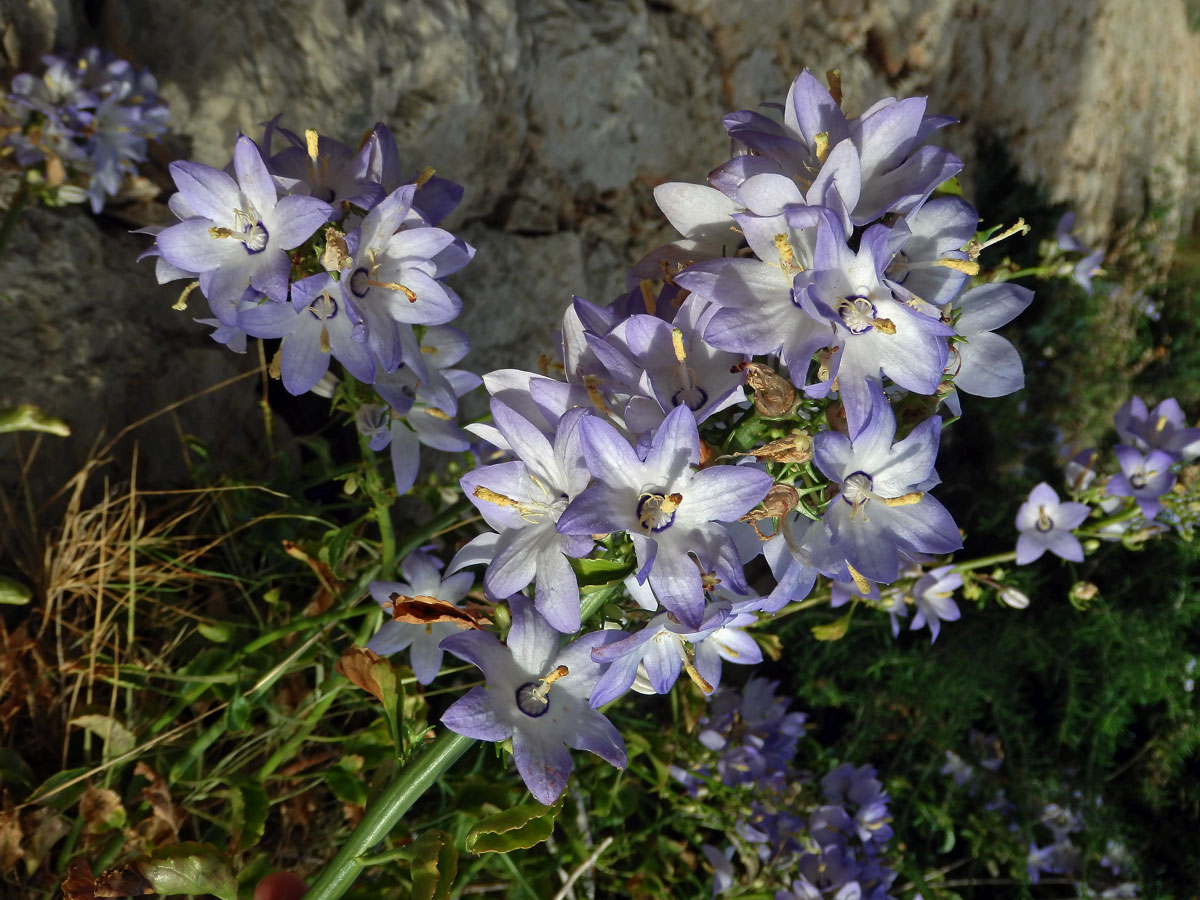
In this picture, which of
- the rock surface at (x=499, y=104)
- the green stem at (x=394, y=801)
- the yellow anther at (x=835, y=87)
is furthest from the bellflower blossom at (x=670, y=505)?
the rock surface at (x=499, y=104)

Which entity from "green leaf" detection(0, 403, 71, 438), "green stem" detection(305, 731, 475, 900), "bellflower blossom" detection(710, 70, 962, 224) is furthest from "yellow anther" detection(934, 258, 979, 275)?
"green leaf" detection(0, 403, 71, 438)

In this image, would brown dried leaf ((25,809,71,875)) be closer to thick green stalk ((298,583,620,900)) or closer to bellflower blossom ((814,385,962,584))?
thick green stalk ((298,583,620,900))

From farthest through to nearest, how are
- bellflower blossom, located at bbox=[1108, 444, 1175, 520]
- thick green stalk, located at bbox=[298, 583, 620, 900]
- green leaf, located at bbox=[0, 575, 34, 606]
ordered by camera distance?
bellflower blossom, located at bbox=[1108, 444, 1175, 520]
green leaf, located at bbox=[0, 575, 34, 606]
thick green stalk, located at bbox=[298, 583, 620, 900]

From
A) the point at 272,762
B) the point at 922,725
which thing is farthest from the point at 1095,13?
the point at 272,762

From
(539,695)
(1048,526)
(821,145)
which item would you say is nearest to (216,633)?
(539,695)

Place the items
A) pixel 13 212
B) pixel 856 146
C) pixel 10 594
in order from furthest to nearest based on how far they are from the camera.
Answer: pixel 13 212 → pixel 10 594 → pixel 856 146

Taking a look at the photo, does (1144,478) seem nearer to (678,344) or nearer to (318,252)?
(678,344)

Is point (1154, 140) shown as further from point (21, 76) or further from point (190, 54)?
point (21, 76)
